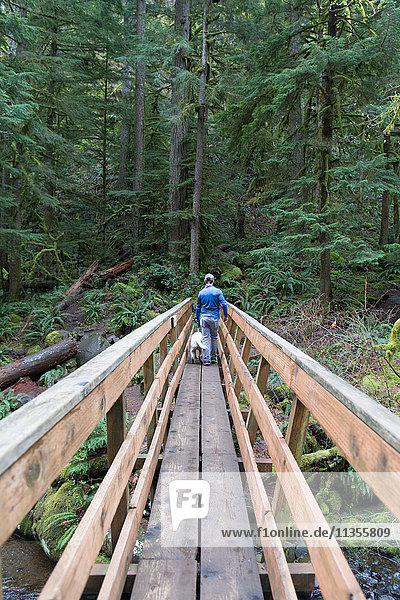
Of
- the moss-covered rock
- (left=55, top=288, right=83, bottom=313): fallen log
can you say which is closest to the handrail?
the moss-covered rock

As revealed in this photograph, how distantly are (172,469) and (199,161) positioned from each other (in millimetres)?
11681

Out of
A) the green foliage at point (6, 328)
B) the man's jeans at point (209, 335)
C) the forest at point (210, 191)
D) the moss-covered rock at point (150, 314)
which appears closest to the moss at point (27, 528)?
the forest at point (210, 191)

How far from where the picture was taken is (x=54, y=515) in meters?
3.69

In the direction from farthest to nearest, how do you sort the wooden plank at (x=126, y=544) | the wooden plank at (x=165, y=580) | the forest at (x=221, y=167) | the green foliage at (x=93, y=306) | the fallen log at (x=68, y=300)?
the fallen log at (x=68, y=300) < the green foliage at (x=93, y=306) < the forest at (x=221, y=167) < the wooden plank at (x=165, y=580) < the wooden plank at (x=126, y=544)

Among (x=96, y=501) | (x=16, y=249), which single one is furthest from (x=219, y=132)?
(x=96, y=501)

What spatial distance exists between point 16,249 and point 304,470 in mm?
11772

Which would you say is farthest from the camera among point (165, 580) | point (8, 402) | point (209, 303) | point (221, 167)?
point (221, 167)

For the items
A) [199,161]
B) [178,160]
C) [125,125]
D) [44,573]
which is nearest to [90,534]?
[44,573]

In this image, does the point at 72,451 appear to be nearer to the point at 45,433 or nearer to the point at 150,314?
the point at 45,433

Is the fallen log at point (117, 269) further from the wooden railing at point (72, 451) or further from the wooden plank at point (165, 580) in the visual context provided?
the wooden plank at point (165, 580)

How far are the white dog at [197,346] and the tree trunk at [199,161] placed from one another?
6.27m

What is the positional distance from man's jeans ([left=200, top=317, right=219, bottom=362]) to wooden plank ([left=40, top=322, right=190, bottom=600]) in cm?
523

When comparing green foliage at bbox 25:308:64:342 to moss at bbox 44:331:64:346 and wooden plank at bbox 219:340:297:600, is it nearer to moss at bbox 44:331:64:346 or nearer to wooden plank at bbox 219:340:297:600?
moss at bbox 44:331:64:346

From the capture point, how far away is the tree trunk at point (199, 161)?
1195 centimetres
